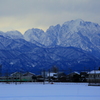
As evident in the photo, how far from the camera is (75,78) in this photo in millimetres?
79750
